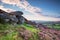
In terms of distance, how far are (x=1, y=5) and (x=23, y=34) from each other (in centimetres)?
421

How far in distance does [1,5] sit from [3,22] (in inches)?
148

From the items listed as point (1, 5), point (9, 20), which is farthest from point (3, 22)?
point (1, 5)

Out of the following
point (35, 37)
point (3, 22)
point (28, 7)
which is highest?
point (28, 7)

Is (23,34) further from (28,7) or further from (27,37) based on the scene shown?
(28,7)

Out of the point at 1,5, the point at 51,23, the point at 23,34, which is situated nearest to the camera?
the point at 23,34

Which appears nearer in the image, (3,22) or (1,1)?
(3,22)

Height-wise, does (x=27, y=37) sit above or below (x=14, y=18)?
below

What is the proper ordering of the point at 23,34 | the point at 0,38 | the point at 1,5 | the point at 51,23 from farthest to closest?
the point at 51,23 → the point at 1,5 → the point at 23,34 → the point at 0,38

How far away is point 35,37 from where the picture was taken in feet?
28.0

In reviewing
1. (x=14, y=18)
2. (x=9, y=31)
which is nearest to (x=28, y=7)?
(x=14, y=18)

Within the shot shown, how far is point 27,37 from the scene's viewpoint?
8117mm

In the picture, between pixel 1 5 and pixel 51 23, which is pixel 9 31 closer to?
pixel 1 5

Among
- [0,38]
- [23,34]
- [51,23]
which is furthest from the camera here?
[51,23]

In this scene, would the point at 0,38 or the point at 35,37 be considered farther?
the point at 35,37
